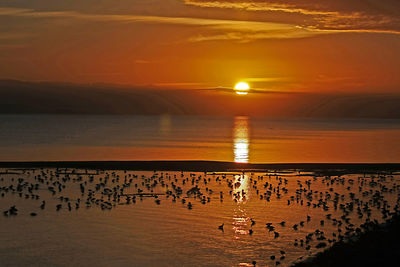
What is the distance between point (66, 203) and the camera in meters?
36.5

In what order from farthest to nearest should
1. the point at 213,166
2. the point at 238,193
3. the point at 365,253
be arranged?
the point at 213,166 → the point at 238,193 → the point at 365,253

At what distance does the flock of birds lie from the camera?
3003 centimetres

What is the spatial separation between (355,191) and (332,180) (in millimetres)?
5627

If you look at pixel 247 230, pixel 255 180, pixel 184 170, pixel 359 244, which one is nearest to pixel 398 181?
pixel 255 180

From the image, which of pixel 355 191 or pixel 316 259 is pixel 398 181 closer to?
pixel 355 191

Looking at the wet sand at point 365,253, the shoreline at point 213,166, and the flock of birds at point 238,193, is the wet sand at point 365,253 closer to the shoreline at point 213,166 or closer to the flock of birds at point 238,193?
the flock of birds at point 238,193

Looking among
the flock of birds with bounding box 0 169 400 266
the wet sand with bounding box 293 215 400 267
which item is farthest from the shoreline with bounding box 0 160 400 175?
the wet sand with bounding box 293 215 400 267

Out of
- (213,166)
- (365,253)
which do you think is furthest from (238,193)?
(213,166)

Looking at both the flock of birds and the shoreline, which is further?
the shoreline

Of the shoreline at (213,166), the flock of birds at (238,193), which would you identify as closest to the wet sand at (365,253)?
the flock of birds at (238,193)

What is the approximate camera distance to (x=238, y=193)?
4075cm

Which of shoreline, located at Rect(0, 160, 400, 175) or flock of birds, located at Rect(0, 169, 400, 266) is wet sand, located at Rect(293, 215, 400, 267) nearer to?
flock of birds, located at Rect(0, 169, 400, 266)

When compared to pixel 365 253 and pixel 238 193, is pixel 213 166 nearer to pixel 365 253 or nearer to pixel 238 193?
pixel 238 193

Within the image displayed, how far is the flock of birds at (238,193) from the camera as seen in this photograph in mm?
30031
